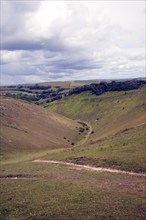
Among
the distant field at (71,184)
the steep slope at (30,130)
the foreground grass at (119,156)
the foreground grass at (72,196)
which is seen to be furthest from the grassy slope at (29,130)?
the foreground grass at (72,196)

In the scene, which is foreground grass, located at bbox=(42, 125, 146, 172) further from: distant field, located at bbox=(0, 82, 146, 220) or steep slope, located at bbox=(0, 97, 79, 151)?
steep slope, located at bbox=(0, 97, 79, 151)

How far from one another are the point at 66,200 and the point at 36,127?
227 ft

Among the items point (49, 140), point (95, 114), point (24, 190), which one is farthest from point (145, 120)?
point (95, 114)

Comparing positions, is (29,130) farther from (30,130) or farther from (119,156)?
(119,156)

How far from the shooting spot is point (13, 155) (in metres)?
66.0

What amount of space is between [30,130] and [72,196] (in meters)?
61.1

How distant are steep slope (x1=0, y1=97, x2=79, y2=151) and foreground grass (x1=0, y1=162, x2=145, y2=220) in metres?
30.4

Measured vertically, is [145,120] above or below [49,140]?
above

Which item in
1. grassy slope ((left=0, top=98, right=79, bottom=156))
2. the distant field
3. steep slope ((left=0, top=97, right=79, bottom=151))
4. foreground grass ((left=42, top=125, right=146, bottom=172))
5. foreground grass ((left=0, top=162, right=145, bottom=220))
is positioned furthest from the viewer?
steep slope ((left=0, top=97, right=79, bottom=151))

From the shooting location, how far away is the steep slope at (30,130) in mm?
75562

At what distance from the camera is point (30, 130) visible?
92312 mm

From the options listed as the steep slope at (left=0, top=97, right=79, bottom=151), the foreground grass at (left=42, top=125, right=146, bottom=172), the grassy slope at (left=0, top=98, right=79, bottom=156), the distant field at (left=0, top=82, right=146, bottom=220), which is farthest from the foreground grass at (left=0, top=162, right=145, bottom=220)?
the steep slope at (left=0, top=97, right=79, bottom=151)

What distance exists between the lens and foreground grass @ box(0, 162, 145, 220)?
2805 centimetres

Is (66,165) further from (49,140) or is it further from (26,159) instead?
(49,140)
